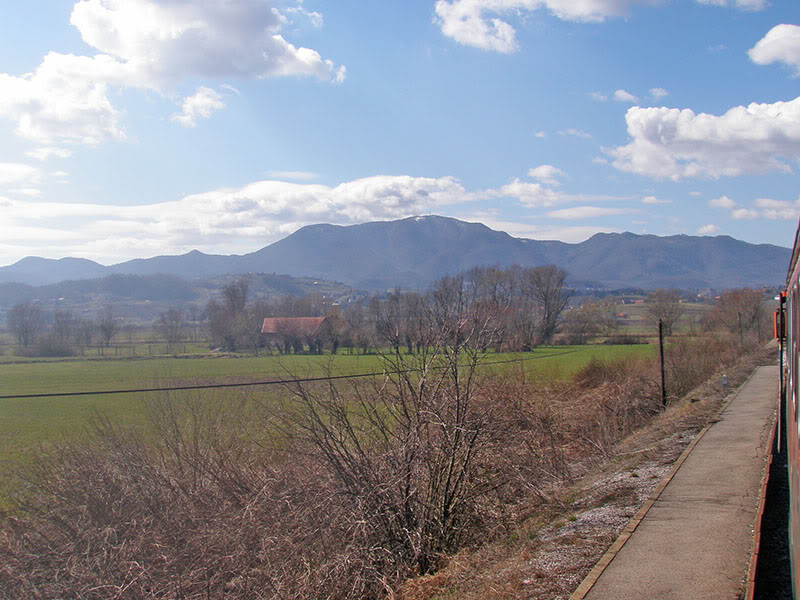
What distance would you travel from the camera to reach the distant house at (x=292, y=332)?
43.1 m

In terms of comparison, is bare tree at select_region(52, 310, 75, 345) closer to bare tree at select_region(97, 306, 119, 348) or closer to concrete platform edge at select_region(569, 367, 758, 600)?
bare tree at select_region(97, 306, 119, 348)

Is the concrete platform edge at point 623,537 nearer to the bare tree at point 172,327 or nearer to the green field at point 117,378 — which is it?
the green field at point 117,378

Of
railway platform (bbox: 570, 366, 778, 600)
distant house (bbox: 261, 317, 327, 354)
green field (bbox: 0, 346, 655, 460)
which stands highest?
distant house (bbox: 261, 317, 327, 354)

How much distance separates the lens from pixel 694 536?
8.48m

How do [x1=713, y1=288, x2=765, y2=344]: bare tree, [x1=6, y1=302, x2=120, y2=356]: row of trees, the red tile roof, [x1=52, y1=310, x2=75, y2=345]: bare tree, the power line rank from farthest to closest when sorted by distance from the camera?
[x1=52, y1=310, x2=75, y2=345]: bare tree → [x1=6, y1=302, x2=120, y2=356]: row of trees → [x1=713, y1=288, x2=765, y2=344]: bare tree → the red tile roof → the power line

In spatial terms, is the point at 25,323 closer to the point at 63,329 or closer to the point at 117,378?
the point at 63,329

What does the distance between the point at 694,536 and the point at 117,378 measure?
1600 inches

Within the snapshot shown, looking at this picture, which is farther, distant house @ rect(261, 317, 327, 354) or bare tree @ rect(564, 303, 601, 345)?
bare tree @ rect(564, 303, 601, 345)

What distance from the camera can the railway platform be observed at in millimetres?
6859

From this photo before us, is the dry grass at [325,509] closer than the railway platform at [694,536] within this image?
No

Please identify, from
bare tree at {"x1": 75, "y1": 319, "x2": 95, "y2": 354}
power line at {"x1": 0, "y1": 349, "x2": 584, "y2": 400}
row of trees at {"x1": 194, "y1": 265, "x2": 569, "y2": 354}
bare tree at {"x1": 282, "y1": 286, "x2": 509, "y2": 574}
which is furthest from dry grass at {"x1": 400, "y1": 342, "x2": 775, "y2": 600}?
bare tree at {"x1": 75, "y1": 319, "x2": 95, "y2": 354}

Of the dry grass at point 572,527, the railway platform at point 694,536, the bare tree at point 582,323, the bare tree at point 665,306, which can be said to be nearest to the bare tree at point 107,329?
the bare tree at point 582,323

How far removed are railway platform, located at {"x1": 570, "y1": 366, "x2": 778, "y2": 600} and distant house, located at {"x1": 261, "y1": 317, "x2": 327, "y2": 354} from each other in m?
28.4

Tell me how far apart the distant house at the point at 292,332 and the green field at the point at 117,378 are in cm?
274
